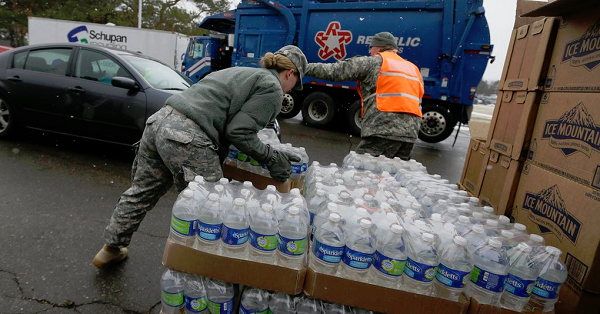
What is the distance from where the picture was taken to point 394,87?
355cm

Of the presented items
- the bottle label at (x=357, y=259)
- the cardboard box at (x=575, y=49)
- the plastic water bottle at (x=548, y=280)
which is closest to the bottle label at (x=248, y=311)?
the bottle label at (x=357, y=259)

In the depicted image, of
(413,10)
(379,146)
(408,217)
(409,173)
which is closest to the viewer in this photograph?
(408,217)

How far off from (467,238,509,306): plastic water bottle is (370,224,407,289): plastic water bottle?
36 cm

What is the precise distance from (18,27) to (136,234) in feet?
110

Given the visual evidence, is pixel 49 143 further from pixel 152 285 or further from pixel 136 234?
pixel 152 285

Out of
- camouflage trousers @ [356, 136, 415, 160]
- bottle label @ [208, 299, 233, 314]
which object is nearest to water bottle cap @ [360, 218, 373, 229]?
bottle label @ [208, 299, 233, 314]

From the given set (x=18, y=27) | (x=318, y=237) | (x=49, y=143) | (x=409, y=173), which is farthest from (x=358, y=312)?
(x=18, y=27)

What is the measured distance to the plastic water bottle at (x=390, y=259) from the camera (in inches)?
64.5

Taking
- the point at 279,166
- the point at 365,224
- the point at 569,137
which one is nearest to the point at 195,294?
the point at 365,224

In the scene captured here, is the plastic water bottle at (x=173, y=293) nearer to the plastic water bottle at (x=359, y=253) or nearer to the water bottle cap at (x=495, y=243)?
the plastic water bottle at (x=359, y=253)

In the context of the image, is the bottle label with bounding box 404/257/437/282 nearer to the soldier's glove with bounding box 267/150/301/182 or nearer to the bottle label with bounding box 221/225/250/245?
the bottle label with bounding box 221/225/250/245

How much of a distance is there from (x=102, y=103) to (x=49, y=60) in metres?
1.30

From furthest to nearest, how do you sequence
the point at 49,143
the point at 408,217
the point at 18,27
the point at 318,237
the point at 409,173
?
the point at 18,27
the point at 49,143
the point at 409,173
the point at 408,217
the point at 318,237

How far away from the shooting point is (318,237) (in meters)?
1.71
